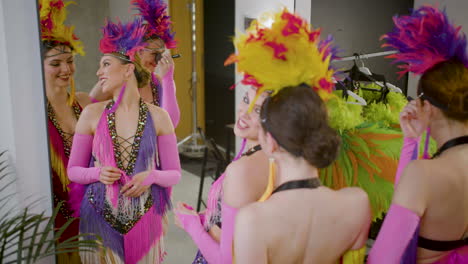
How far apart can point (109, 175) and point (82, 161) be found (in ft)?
0.45

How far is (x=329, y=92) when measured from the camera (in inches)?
50.2

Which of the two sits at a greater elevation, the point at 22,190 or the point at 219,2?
the point at 219,2

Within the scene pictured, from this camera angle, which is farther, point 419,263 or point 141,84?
point 141,84

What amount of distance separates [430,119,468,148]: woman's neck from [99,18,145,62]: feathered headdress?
3.88 feet

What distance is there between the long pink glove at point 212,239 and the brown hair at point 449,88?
0.79 m

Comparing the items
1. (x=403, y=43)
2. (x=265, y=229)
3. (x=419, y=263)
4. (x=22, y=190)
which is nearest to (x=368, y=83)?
(x=403, y=43)

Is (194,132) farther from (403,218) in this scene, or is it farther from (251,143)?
(403,218)

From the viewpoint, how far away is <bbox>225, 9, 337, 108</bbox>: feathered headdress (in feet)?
Result: 3.94

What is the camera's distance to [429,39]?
1.49 m

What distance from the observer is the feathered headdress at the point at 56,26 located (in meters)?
1.69

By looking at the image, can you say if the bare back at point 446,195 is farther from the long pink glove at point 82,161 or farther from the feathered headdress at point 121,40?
the long pink glove at point 82,161

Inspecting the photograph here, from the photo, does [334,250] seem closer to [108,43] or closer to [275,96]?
[275,96]

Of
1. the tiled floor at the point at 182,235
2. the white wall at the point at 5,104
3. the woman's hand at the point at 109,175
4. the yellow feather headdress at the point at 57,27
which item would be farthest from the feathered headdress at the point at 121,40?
the tiled floor at the point at 182,235

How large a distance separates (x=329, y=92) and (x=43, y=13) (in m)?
1.16
